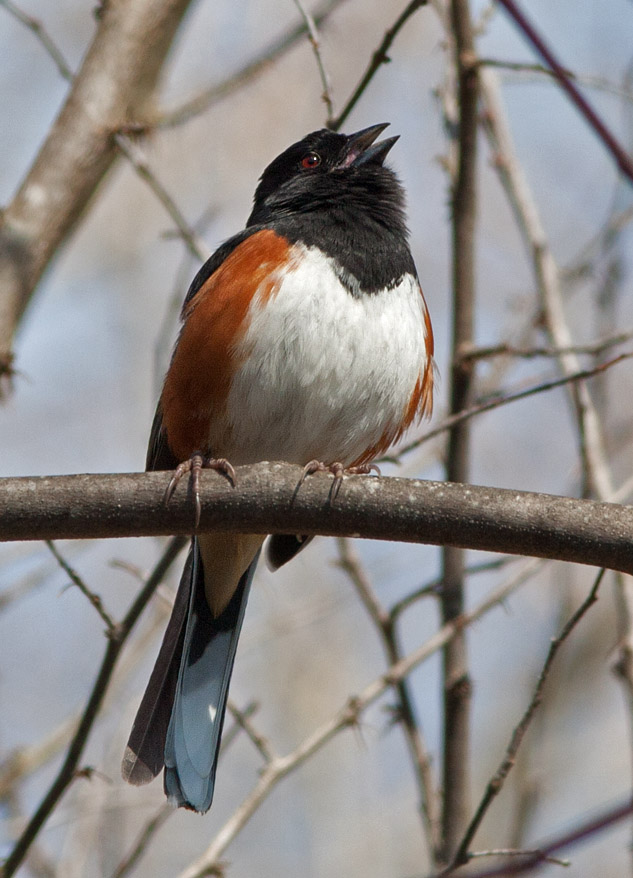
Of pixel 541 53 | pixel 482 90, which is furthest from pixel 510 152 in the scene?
pixel 541 53

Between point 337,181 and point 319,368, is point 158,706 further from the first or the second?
point 337,181

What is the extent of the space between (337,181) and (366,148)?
0.21 metres

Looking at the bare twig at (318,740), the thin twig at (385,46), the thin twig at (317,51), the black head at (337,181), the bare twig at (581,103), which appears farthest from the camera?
the black head at (337,181)

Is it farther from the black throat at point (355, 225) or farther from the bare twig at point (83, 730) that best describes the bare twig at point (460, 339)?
the bare twig at point (83, 730)

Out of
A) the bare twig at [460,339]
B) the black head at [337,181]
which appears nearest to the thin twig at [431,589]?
the bare twig at [460,339]

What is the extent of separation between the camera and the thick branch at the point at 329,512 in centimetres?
231

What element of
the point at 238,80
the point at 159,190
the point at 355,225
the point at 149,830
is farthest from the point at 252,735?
the point at 238,80

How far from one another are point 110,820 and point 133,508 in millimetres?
2206

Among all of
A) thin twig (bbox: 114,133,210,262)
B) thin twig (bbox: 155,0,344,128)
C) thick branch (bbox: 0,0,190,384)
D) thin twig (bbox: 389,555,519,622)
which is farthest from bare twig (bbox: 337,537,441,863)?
thin twig (bbox: 155,0,344,128)

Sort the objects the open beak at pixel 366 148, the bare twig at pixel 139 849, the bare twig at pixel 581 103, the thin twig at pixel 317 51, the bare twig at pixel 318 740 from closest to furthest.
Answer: the bare twig at pixel 581 103 < the bare twig at pixel 139 849 < the bare twig at pixel 318 740 < the thin twig at pixel 317 51 < the open beak at pixel 366 148

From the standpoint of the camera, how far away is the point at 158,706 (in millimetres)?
3395

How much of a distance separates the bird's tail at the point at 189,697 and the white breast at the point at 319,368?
22.0 inches

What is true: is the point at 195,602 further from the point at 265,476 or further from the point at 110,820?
the point at 265,476

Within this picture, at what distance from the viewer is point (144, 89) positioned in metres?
4.00
